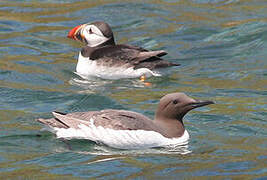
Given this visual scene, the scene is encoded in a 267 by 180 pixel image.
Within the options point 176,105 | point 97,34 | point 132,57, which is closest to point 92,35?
point 97,34

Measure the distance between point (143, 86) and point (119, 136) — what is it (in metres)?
3.66

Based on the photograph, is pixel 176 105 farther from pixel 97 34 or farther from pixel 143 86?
pixel 97 34

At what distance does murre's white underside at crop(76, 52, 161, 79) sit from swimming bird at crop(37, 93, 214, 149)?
3533 mm

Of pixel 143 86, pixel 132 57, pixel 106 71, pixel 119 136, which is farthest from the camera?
pixel 106 71

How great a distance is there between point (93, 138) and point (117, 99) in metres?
2.53

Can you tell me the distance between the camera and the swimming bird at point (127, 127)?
872cm

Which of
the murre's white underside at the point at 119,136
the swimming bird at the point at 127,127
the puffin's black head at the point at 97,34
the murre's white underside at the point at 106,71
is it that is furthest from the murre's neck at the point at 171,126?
the puffin's black head at the point at 97,34

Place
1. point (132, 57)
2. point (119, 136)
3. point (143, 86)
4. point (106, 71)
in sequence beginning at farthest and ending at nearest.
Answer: point (106, 71)
point (132, 57)
point (143, 86)
point (119, 136)

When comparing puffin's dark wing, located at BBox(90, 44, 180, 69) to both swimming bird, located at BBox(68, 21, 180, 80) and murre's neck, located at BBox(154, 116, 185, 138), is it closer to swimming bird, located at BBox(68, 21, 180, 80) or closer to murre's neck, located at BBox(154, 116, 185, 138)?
swimming bird, located at BBox(68, 21, 180, 80)

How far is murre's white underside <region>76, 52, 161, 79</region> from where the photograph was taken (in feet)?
41.7

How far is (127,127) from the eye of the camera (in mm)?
8750

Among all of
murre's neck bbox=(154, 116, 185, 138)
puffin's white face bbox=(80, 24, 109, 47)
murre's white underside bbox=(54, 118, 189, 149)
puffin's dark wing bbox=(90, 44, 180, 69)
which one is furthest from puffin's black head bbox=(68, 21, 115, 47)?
murre's white underside bbox=(54, 118, 189, 149)

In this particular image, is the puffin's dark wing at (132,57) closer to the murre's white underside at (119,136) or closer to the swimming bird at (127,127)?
the swimming bird at (127,127)

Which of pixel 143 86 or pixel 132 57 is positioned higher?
pixel 132 57
